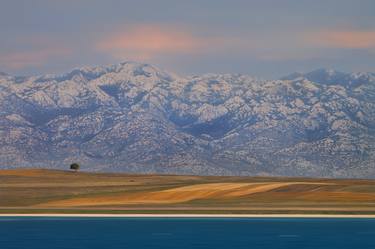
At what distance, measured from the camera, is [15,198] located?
18012cm
